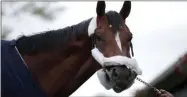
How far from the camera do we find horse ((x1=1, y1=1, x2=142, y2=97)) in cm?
560

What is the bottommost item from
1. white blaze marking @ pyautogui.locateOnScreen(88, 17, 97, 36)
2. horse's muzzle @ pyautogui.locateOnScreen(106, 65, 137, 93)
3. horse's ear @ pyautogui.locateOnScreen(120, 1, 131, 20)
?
horse's muzzle @ pyautogui.locateOnScreen(106, 65, 137, 93)

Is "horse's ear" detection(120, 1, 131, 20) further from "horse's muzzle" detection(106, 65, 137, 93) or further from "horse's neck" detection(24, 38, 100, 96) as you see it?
"horse's muzzle" detection(106, 65, 137, 93)

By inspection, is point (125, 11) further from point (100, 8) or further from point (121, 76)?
point (121, 76)

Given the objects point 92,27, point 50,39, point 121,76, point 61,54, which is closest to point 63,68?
point 61,54

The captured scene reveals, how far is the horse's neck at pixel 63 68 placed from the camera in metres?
5.78

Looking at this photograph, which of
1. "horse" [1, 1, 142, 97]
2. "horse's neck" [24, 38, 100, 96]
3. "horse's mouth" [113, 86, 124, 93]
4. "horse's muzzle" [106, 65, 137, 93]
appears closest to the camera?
"horse's muzzle" [106, 65, 137, 93]

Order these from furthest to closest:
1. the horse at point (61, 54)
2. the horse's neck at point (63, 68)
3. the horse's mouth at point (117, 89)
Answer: the horse's neck at point (63, 68) → the horse at point (61, 54) → the horse's mouth at point (117, 89)

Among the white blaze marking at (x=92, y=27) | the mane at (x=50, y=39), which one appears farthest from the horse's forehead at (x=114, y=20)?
the mane at (x=50, y=39)

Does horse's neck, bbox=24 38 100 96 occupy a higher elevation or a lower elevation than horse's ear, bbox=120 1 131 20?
lower

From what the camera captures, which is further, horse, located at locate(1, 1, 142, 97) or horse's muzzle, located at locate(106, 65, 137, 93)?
horse, located at locate(1, 1, 142, 97)

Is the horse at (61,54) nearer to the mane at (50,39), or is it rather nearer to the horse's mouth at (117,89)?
the mane at (50,39)

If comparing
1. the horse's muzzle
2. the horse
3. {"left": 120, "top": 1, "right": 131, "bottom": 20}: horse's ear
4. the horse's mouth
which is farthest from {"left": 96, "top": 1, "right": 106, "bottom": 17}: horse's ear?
the horse's mouth

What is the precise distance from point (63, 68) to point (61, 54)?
15 centimetres

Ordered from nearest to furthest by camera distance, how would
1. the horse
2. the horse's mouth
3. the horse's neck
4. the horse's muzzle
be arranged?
the horse's muzzle < the horse's mouth < the horse < the horse's neck
